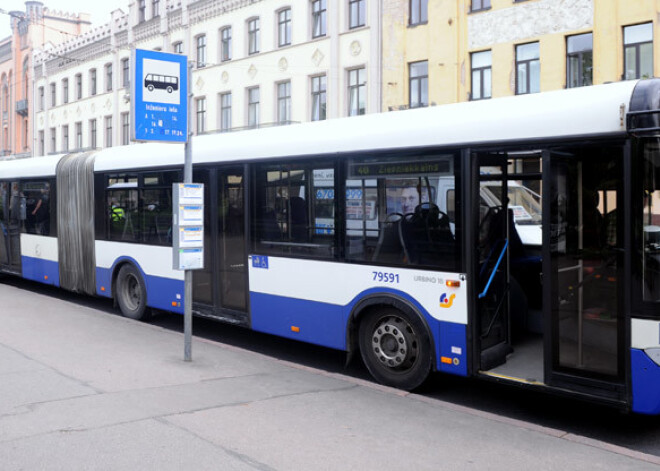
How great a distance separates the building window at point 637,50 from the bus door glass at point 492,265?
14417 millimetres

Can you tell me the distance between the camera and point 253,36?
30953mm

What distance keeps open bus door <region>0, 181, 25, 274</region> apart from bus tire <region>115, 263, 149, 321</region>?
14.4ft

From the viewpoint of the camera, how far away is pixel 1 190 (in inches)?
615

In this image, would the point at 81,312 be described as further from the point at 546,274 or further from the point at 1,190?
the point at 546,274

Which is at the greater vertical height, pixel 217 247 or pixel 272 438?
pixel 217 247

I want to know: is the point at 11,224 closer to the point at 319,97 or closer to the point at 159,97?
the point at 159,97

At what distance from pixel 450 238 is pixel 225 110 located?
1091 inches

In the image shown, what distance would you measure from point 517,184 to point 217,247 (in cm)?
388

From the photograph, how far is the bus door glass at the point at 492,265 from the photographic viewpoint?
21.3 feet

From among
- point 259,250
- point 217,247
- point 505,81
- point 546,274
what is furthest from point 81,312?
point 505,81

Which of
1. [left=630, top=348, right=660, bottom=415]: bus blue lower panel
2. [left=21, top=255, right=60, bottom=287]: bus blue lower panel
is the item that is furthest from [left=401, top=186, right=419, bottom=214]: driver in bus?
[left=21, top=255, right=60, bottom=287]: bus blue lower panel

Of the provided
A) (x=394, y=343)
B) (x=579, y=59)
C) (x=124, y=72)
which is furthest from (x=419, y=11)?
(x=124, y=72)

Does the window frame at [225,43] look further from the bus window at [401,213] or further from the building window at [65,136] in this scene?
the bus window at [401,213]

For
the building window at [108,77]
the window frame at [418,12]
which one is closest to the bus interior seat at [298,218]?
the window frame at [418,12]
